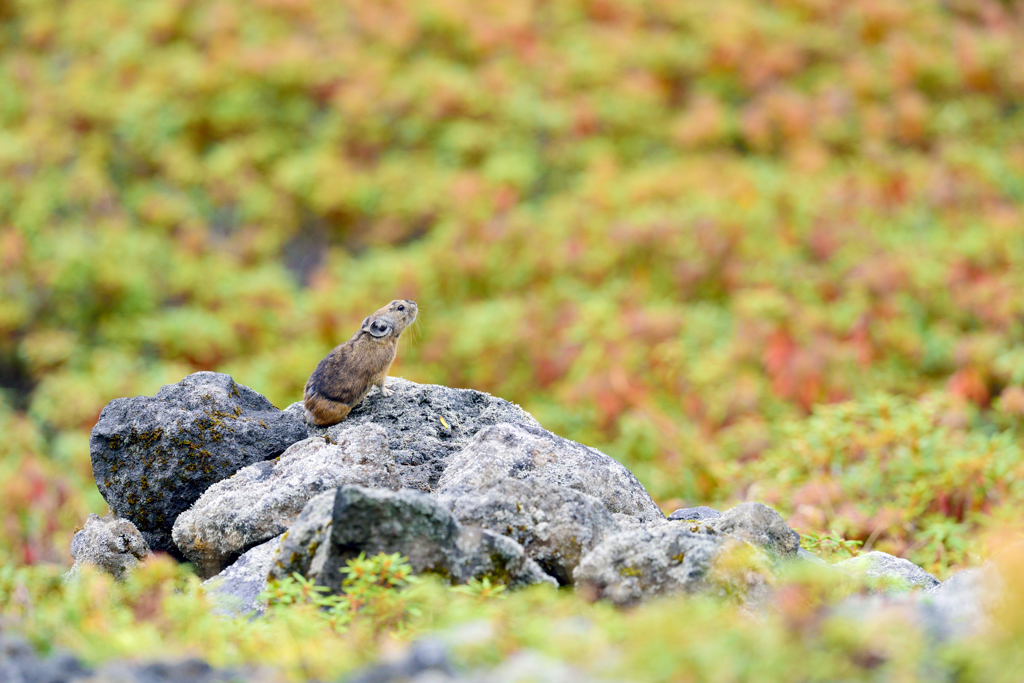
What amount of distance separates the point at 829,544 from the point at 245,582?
276 cm

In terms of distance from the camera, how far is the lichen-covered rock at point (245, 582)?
3184mm

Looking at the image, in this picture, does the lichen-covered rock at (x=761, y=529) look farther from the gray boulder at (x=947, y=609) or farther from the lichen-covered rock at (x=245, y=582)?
the lichen-covered rock at (x=245, y=582)

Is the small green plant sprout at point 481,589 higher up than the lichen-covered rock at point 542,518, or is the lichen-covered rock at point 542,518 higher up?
the small green plant sprout at point 481,589

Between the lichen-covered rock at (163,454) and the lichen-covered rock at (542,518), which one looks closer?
the lichen-covered rock at (542,518)

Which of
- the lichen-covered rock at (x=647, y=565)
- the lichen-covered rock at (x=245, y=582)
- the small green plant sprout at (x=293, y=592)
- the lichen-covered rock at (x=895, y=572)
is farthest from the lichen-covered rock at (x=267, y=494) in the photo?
the lichen-covered rock at (x=895, y=572)

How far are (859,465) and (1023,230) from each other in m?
5.10

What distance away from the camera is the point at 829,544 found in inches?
174

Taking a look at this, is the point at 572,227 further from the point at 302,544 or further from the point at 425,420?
the point at 302,544

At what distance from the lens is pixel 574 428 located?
841cm

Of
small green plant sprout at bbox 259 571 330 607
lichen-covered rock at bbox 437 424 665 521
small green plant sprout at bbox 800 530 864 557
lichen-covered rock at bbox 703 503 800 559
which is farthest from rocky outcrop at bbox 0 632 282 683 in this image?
small green plant sprout at bbox 800 530 864 557

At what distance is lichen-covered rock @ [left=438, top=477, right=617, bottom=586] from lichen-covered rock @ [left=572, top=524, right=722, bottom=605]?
0.68 ft

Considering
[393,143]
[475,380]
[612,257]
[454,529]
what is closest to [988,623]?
[454,529]

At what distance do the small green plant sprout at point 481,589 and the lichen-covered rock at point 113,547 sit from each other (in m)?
1.58

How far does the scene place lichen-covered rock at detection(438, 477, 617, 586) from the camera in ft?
11.3
